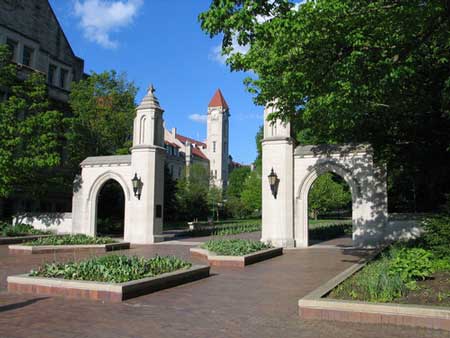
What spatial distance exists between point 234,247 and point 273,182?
588cm

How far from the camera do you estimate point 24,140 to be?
979 inches

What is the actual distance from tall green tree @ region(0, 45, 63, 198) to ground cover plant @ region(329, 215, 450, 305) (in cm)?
1881

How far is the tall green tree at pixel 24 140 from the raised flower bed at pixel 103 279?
14743 mm

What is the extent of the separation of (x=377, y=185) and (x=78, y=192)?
16246mm

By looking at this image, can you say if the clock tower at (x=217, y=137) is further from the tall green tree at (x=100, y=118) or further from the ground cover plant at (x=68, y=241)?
the ground cover plant at (x=68, y=241)

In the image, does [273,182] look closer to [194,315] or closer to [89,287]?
[89,287]

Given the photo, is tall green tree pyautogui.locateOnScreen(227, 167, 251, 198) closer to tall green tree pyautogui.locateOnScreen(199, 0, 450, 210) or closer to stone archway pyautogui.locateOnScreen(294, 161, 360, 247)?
stone archway pyautogui.locateOnScreen(294, 161, 360, 247)

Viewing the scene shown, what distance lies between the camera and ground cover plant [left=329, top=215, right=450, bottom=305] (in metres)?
7.56

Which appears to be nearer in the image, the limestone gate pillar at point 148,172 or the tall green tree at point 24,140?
the limestone gate pillar at point 148,172

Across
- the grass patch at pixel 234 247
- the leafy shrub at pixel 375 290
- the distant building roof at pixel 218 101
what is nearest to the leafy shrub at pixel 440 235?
the leafy shrub at pixel 375 290

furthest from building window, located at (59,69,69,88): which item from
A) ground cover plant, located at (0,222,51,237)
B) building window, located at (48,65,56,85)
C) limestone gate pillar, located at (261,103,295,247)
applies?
limestone gate pillar, located at (261,103,295,247)

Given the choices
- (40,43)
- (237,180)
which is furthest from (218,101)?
(40,43)

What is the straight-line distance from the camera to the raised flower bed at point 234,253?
13.6 m

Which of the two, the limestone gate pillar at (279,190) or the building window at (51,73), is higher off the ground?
the building window at (51,73)
